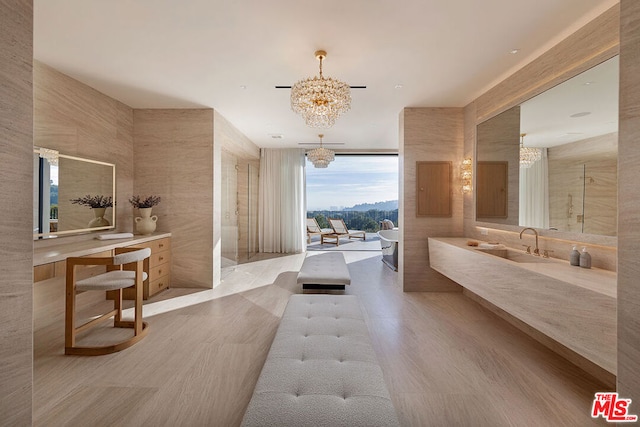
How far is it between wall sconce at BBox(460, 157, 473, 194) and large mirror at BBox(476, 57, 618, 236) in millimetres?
419

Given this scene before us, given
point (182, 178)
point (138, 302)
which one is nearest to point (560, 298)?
point (138, 302)

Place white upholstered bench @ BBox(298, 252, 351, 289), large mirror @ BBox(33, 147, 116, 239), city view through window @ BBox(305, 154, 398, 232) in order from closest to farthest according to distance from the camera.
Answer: large mirror @ BBox(33, 147, 116, 239)
white upholstered bench @ BBox(298, 252, 351, 289)
city view through window @ BBox(305, 154, 398, 232)

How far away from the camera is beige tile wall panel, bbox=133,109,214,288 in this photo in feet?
13.7

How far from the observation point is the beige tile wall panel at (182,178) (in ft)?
13.7

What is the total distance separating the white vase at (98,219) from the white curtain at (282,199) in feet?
12.6

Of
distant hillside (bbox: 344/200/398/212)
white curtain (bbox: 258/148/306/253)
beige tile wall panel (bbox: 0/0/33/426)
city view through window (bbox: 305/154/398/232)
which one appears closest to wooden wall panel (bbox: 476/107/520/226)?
beige tile wall panel (bbox: 0/0/33/426)

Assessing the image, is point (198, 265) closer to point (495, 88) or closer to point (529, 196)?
point (529, 196)

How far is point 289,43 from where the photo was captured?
8.25 feet

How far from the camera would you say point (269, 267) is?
552cm

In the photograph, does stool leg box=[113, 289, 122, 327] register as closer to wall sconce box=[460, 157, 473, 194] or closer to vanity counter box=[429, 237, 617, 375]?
vanity counter box=[429, 237, 617, 375]

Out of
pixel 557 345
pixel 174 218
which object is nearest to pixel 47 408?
pixel 174 218

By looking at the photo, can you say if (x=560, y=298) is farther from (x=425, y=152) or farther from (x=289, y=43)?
(x=289, y=43)

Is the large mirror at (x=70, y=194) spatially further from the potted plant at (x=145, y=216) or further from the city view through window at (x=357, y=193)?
the city view through window at (x=357, y=193)

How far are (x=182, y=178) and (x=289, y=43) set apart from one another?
267cm
